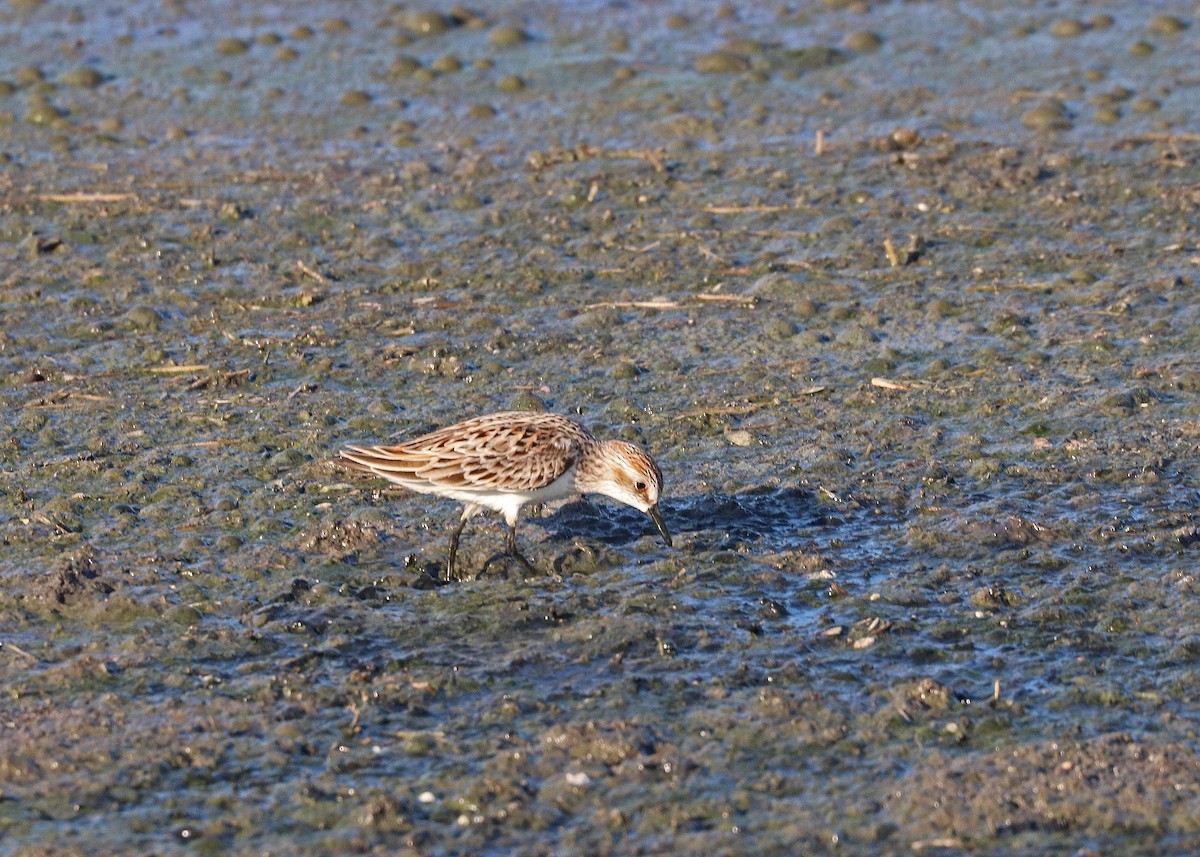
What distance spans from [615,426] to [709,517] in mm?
1268

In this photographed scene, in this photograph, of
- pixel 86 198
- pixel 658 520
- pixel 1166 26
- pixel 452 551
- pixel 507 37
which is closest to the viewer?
pixel 452 551

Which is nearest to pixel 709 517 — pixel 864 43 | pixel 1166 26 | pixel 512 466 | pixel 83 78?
pixel 512 466

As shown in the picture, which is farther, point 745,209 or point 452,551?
point 745,209

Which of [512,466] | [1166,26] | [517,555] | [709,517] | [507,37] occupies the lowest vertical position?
[1166,26]

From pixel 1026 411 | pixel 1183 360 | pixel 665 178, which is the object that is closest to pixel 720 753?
pixel 1026 411

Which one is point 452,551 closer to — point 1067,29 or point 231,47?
point 231,47

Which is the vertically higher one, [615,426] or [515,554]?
[515,554]

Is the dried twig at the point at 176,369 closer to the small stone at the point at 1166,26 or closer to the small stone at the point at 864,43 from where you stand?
the small stone at the point at 864,43

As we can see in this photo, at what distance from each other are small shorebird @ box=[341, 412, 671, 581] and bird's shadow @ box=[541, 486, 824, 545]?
1.16ft

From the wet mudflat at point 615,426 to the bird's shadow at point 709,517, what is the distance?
0.11 ft

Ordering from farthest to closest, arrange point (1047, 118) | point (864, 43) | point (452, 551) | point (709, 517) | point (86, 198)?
point (864, 43) → point (1047, 118) → point (86, 198) → point (709, 517) → point (452, 551)

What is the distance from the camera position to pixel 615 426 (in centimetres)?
991

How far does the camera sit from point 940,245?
12.5m

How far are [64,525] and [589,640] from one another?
2.90 metres
